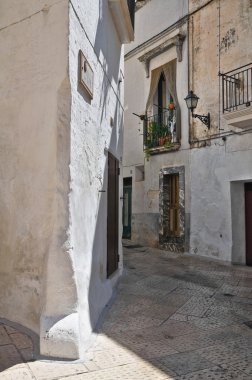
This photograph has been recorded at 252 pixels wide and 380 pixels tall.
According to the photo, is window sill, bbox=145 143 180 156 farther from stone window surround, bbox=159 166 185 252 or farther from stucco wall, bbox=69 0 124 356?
stucco wall, bbox=69 0 124 356

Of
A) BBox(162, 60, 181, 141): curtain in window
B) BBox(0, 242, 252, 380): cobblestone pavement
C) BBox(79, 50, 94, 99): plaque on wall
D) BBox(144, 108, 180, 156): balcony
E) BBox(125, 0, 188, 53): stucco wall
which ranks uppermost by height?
BBox(125, 0, 188, 53): stucco wall

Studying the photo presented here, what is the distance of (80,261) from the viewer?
3.93 m

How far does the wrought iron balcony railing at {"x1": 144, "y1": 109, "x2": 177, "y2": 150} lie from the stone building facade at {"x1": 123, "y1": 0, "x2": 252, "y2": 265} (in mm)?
65

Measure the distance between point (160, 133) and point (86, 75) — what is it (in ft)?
27.7

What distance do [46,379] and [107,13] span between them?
5011 mm

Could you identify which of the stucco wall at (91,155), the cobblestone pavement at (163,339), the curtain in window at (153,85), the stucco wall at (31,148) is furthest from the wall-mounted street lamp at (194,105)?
the stucco wall at (31,148)

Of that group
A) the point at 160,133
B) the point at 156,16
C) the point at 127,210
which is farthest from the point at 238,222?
the point at 156,16

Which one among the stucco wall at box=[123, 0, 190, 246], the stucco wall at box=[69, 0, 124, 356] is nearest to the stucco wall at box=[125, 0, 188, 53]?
the stucco wall at box=[123, 0, 190, 246]

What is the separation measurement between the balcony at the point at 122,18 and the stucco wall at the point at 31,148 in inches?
79.4

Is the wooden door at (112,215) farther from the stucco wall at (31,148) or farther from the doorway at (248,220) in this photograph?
the doorway at (248,220)

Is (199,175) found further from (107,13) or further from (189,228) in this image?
(107,13)

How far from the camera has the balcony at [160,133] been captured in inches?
469

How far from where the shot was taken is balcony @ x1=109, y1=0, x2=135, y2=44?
5713mm

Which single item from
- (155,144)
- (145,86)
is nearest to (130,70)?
(145,86)
